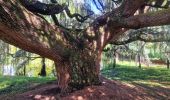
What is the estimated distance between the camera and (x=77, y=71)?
9375 millimetres

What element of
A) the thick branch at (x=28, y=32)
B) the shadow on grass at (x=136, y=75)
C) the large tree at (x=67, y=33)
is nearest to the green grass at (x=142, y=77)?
the shadow on grass at (x=136, y=75)

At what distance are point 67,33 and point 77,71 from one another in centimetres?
103

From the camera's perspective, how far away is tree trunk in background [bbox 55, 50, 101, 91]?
9.29 meters

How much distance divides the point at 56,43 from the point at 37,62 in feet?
87.0

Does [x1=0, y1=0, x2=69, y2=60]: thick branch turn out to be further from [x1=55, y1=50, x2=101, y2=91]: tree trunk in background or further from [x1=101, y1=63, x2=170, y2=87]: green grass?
[x1=101, y1=63, x2=170, y2=87]: green grass

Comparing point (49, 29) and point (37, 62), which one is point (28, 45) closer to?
point (49, 29)

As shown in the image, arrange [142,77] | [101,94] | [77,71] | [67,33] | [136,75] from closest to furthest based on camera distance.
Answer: [101,94]
[77,71]
[67,33]
[142,77]
[136,75]

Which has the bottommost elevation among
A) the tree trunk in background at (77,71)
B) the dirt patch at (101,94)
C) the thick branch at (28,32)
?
the dirt patch at (101,94)

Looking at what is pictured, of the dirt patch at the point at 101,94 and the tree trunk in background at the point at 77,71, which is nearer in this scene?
the dirt patch at the point at 101,94

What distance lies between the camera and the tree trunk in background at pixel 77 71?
9289 mm

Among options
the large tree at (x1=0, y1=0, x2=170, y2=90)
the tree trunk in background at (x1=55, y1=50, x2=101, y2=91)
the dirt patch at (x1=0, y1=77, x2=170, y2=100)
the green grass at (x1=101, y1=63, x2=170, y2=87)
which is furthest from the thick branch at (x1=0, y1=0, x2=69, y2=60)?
the green grass at (x1=101, y1=63, x2=170, y2=87)

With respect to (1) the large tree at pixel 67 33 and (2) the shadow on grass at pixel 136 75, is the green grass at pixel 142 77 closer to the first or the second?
(2) the shadow on grass at pixel 136 75

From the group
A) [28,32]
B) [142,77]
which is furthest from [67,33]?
[142,77]

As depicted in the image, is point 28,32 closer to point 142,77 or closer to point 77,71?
point 77,71
